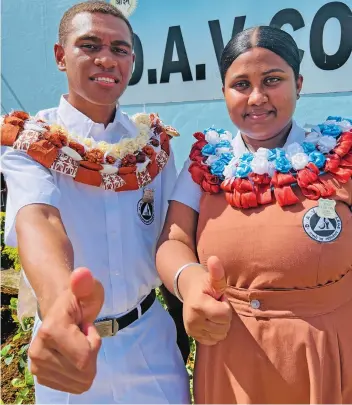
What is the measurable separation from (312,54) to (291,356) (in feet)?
6.18

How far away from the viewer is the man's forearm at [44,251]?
3.18 ft

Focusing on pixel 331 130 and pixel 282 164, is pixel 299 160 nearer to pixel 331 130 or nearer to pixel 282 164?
pixel 282 164

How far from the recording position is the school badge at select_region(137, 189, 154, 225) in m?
1.52

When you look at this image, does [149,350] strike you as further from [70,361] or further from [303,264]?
[70,361]

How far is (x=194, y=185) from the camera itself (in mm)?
1459

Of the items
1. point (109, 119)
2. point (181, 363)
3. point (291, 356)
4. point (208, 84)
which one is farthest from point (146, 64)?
point (291, 356)

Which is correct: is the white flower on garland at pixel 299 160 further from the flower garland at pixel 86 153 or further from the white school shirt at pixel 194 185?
the flower garland at pixel 86 153

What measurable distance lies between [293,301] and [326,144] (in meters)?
0.47

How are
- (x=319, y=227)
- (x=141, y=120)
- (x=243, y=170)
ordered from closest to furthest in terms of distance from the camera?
(x=319, y=227), (x=243, y=170), (x=141, y=120)

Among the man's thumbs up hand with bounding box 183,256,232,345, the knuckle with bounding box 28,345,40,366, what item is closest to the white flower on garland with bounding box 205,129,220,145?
the man's thumbs up hand with bounding box 183,256,232,345

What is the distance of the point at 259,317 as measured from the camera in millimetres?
1285

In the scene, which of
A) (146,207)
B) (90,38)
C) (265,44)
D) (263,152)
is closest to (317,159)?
(263,152)

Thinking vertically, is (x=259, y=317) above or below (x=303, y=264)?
below

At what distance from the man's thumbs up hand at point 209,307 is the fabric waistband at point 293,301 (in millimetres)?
248
